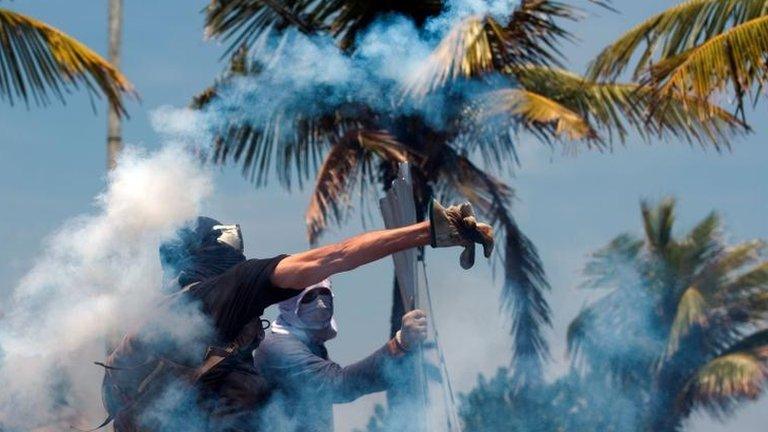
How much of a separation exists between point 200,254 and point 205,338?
46cm

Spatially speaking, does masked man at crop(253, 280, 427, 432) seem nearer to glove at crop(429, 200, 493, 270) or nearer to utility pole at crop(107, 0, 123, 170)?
glove at crop(429, 200, 493, 270)

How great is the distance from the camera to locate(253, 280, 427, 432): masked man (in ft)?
22.1

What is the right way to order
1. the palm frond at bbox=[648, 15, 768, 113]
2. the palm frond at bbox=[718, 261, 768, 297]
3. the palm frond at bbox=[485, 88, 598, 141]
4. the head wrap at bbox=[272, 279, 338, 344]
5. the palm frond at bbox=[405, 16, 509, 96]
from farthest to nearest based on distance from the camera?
1. the palm frond at bbox=[718, 261, 768, 297]
2. the palm frond at bbox=[485, 88, 598, 141]
3. the palm frond at bbox=[405, 16, 509, 96]
4. the palm frond at bbox=[648, 15, 768, 113]
5. the head wrap at bbox=[272, 279, 338, 344]

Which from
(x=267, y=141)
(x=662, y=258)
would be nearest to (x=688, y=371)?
(x=662, y=258)

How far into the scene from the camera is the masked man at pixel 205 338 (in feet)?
19.9

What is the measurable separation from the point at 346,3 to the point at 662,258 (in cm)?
761

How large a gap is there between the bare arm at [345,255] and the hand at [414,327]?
2.91ft

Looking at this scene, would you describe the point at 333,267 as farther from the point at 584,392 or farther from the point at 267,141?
the point at 267,141

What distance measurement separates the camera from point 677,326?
16.5m

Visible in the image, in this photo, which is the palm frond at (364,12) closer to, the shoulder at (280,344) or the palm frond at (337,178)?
the palm frond at (337,178)

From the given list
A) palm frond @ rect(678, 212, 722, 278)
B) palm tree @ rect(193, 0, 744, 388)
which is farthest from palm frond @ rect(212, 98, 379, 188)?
palm frond @ rect(678, 212, 722, 278)

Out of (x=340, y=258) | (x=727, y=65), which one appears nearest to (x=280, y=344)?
(x=340, y=258)

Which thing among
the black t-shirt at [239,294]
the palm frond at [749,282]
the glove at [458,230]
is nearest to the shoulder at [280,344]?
the black t-shirt at [239,294]

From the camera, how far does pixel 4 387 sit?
7.02 meters
